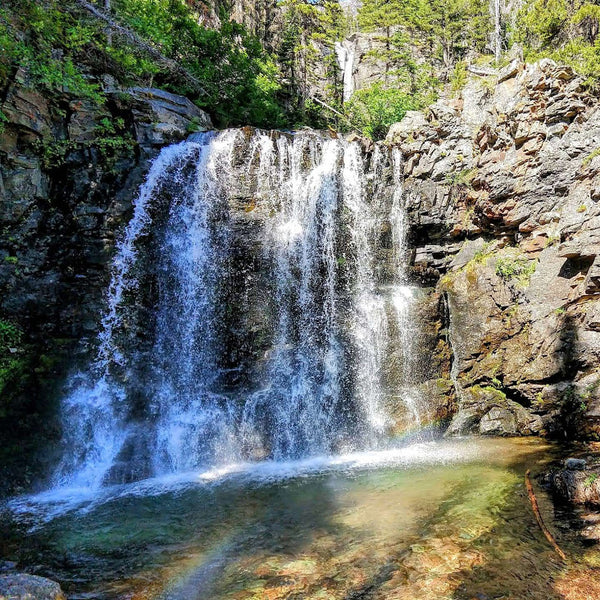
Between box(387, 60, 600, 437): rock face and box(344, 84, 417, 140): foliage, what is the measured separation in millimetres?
9738

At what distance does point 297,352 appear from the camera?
456 inches

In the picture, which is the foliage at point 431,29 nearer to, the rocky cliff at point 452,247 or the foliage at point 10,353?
the rocky cliff at point 452,247

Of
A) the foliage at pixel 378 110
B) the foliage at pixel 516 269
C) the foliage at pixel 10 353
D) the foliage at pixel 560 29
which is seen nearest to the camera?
the foliage at pixel 10 353

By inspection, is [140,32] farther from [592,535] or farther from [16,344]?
[592,535]

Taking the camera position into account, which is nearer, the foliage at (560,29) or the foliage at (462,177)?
the foliage at (462,177)

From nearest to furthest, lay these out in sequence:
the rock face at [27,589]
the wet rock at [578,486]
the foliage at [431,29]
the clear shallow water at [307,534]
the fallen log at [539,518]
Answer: the rock face at [27,589] → the clear shallow water at [307,534] → the fallen log at [539,518] → the wet rock at [578,486] → the foliage at [431,29]

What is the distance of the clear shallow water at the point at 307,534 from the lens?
4.61m

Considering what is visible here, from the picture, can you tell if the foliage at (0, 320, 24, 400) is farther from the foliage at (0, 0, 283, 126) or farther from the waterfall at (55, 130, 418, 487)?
the foliage at (0, 0, 283, 126)

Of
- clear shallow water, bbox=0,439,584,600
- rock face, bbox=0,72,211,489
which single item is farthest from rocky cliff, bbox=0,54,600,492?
clear shallow water, bbox=0,439,584,600

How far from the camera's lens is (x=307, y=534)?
19.4ft

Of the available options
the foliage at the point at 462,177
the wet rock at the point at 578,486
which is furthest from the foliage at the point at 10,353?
the foliage at the point at 462,177

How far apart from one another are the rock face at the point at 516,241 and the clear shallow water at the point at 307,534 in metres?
1.90

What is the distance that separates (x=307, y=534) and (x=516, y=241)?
10.6 metres

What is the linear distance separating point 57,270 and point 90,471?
201 inches
